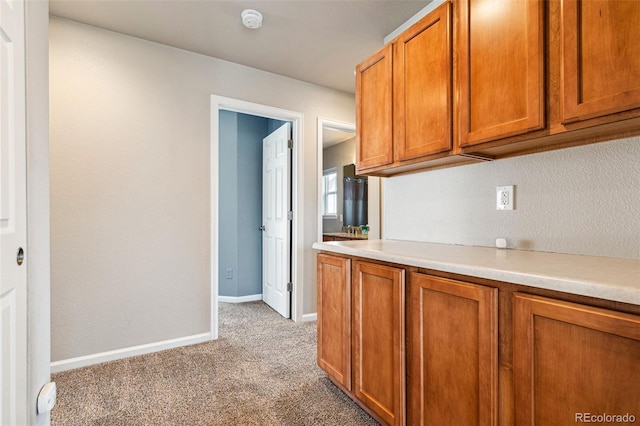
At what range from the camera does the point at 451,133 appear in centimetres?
155

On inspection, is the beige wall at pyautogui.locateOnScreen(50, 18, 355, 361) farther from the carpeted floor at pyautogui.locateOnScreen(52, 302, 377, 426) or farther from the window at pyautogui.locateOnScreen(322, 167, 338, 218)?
the window at pyautogui.locateOnScreen(322, 167, 338, 218)

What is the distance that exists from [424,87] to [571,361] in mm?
1343

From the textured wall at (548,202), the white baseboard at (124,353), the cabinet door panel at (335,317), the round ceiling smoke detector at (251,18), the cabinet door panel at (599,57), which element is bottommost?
the white baseboard at (124,353)

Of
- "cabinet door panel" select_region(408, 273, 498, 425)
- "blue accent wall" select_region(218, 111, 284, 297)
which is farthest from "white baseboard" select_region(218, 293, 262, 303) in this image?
"cabinet door panel" select_region(408, 273, 498, 425)

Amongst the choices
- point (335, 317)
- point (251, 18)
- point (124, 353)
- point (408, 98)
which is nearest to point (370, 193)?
point (408, 98)

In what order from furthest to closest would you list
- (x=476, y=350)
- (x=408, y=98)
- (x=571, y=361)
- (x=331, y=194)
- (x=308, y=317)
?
(x=331, y=194) → (x=308, y=317) → (x=408, y=98) → (x=476, y=350) → (x=571, y=361)

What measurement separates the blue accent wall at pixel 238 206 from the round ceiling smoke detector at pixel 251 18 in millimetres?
1690

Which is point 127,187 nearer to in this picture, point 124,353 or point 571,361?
point 124,353

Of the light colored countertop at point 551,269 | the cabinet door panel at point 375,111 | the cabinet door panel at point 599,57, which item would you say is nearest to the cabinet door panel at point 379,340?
the light colored countertop at point 551,269

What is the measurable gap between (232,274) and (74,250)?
1.90 m

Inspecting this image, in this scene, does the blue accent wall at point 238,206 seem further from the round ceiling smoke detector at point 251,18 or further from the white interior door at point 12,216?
the white interior door at point 12,216

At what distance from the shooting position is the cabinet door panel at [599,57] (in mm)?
982

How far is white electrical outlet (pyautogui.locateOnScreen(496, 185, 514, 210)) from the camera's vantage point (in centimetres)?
156

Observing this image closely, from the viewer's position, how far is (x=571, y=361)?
0.84 m
